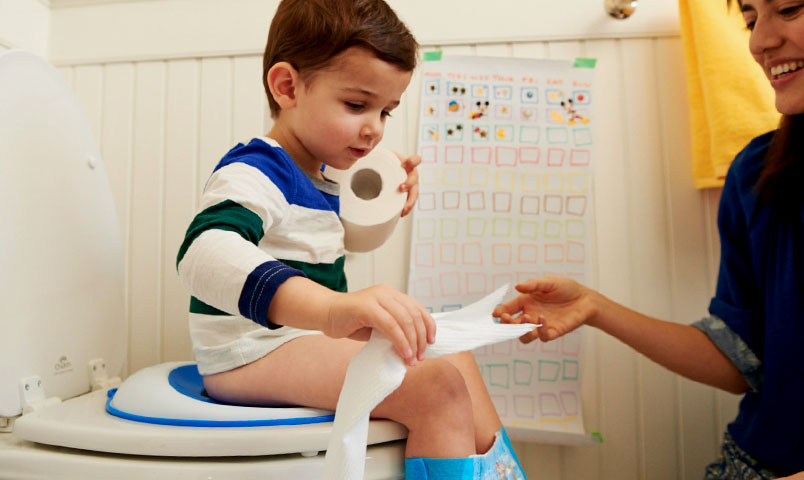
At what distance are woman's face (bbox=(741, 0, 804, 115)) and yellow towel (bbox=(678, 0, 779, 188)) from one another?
237mm

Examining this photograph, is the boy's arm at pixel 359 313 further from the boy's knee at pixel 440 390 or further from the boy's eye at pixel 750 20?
the boy's eye at pixel 750 20

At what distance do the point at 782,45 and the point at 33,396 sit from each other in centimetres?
107

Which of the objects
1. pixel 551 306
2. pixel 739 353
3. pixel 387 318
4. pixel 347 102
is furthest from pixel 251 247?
pixel 739 353

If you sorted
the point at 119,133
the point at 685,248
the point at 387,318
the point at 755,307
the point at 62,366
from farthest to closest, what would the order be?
the point at 119,133
the point at 685,248
the point at 755,307
the point at 62,366
the point at 387,318

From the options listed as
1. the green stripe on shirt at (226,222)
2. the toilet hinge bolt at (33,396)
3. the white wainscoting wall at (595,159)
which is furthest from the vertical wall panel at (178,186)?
the green stripe on shirt at (226,222)

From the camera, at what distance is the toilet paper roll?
830 millimetres

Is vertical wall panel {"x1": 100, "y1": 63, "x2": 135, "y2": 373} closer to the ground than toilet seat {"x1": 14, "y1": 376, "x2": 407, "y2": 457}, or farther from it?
farther from it

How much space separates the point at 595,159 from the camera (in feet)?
3.66

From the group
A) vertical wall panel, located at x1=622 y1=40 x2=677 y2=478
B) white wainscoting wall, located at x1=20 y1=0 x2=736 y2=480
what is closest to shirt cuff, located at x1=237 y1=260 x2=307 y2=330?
white wainscoting wall, located at x1=20 y1=0 x2=736 y2=480

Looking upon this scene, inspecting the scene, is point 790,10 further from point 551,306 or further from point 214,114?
point 214,114

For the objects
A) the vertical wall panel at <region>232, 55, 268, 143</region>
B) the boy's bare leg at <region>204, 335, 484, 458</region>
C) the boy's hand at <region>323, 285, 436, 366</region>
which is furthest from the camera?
the vertical wall panel at <region>232, 55, 268, 143</region>

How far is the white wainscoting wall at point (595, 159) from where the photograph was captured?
41.9 inches

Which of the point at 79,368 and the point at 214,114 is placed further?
the point at 214,114

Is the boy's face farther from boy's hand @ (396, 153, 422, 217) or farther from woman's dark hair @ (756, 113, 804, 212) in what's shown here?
woman's dark hair @ (756, 113, 804, 212)
